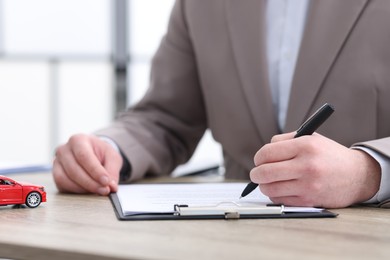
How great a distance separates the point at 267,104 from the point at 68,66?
3.51 metres

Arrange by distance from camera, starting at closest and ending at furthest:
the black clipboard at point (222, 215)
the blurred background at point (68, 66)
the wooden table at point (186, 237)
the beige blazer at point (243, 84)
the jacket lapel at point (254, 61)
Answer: the wooden table at point (186, 237) < the black clipboard at point (222, 215) < the beige blazer at point (243, 84) < the jacket lapel at point (254, 61) < the blurred background at point (68, 66)

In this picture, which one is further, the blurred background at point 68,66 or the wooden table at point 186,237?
the blurred background at point 68,66

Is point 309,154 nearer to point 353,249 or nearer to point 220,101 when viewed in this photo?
point 353,249

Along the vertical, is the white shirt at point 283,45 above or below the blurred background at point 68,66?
above

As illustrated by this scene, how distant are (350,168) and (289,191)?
0.33ft

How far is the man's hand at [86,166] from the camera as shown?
1.13m

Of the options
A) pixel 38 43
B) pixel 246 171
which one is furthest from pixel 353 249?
pixel 38 43

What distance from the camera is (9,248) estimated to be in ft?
2.35

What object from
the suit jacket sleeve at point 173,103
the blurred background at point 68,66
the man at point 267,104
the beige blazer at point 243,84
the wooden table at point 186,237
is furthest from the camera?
the blurred background at point 68,66

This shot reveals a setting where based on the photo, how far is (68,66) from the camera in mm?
4746

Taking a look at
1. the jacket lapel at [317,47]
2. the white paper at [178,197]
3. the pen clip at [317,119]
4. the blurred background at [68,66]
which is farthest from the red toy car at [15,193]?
the blurred background at [68,66]

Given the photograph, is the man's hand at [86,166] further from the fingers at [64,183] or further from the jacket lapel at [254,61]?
the jacket lapel at [254,61]

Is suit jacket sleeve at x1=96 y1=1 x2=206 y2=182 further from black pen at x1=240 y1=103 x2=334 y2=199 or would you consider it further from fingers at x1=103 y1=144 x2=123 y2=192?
black pen at x1=240 y1=103 x2=334 y2=199

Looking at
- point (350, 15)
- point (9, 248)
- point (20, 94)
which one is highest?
point (350, 15)
